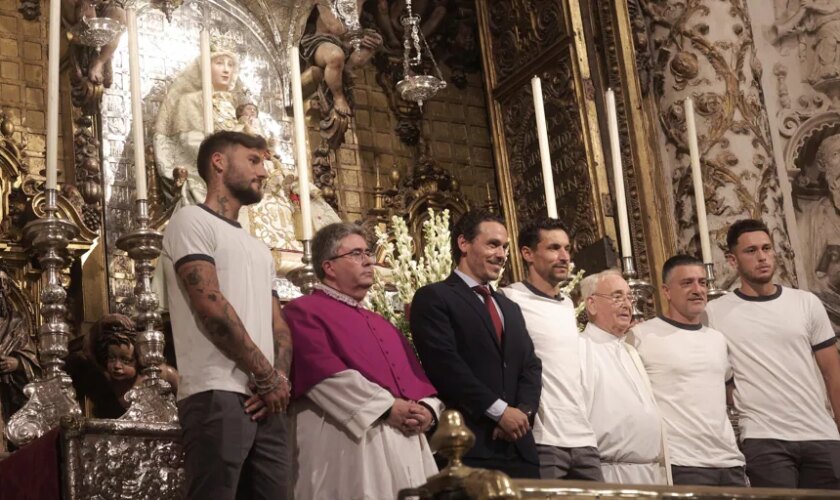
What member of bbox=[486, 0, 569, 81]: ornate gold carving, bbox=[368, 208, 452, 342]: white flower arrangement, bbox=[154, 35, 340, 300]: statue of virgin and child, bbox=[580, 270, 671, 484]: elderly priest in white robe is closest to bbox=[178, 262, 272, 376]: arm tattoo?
bbox=[368, 208, 452, 342]: white flower arrangement

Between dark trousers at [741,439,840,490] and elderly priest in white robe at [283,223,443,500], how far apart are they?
4.64ft

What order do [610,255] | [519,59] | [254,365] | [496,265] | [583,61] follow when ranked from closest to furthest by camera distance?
[254,365]
[496,265]
[610,255]
[583,61]
[519,59]

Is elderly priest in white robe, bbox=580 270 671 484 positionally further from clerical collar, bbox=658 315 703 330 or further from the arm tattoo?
the arm tattoo

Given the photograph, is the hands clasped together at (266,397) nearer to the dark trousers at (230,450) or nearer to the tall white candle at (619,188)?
the dark trousers at (230,450)

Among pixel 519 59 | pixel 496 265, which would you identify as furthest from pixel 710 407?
pixel 519 59

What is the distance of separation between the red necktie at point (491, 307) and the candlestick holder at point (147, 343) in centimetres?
102

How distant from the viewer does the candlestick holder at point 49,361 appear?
403 cm

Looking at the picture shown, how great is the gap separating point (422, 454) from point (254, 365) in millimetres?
607

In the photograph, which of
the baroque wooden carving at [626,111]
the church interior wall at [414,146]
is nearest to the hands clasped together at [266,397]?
the baroque wooden carving at [626,111]

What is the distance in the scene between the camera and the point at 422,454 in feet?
12.9

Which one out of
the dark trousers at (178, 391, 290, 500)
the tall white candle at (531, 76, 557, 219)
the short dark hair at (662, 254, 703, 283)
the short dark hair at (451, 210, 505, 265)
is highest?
the tall white candle at (531, 76, 557, 219)

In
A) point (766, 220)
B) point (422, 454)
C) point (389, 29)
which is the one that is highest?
point (389, 29)

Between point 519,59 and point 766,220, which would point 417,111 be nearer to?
point 519,59

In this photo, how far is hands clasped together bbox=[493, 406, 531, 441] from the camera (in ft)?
13.3
